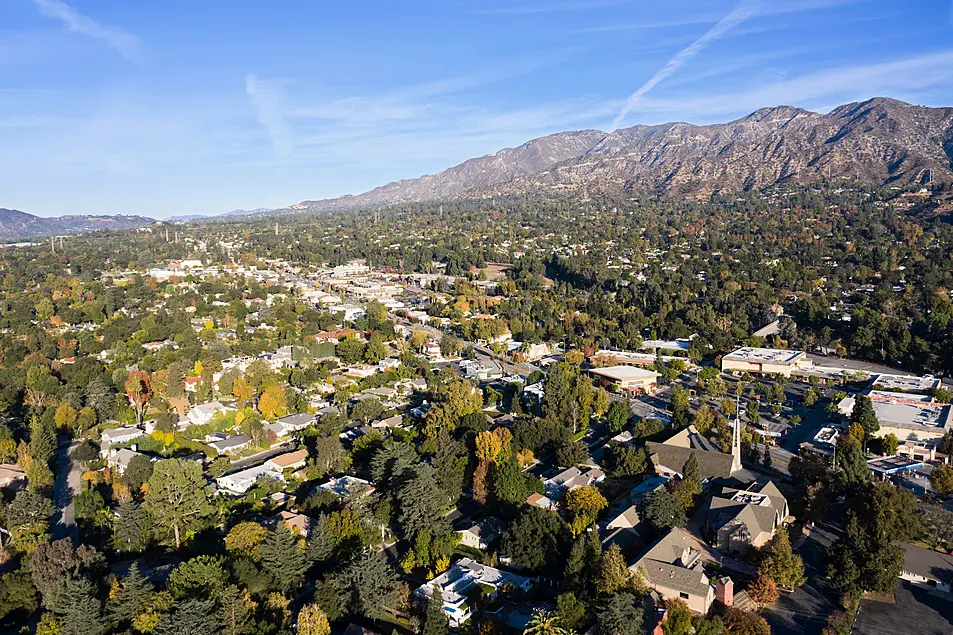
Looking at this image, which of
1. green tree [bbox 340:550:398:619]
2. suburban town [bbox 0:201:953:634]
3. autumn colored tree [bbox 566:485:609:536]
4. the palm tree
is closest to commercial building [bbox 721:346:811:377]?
suburban town [bbox 0:201:953:634]

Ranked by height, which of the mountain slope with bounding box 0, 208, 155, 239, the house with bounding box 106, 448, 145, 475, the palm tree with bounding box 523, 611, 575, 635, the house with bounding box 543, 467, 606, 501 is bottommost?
the house with bounding box 543, 467, 606, 501

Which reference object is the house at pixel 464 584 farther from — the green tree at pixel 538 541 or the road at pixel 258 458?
the road at pixel 258 458

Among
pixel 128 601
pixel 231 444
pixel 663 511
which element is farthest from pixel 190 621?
pixel 231 444

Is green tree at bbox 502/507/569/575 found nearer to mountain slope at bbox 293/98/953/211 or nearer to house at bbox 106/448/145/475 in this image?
house at bbox 106/448/145/475

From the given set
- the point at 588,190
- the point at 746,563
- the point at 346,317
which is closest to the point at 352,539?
the point at 746,563

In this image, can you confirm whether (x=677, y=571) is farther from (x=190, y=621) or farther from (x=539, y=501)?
(x=190, y=621)
